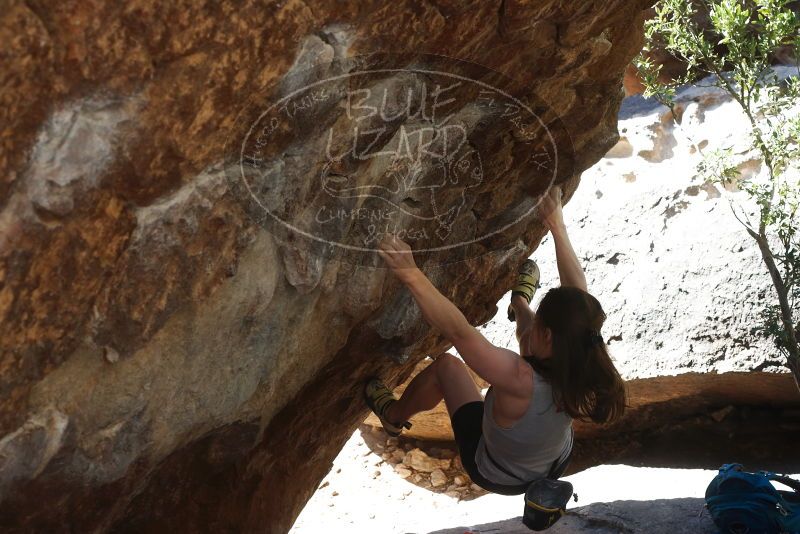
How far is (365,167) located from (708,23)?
22.6 ft

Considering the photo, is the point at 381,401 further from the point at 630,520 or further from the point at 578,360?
the point at 630,520

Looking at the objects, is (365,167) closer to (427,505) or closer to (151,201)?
(151,201)

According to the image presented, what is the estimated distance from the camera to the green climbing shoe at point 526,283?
425 cm

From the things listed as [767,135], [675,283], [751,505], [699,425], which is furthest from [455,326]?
[699,425]

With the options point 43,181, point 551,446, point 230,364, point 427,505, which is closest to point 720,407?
point 427,505

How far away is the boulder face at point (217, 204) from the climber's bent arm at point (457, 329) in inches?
14.0

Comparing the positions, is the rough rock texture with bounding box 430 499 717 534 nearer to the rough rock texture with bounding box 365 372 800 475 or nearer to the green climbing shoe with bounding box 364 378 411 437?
the green climbing shoe with bounding box 364 378 411 437

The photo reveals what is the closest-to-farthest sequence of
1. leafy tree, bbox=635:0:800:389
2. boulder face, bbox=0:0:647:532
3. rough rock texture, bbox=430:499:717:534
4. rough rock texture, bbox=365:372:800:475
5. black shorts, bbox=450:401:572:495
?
boulder face, bbox=0:0:647:532
black shorts, bbox=450:401:572:495
rough rock texture, bbox=430:499:717:534
leafy tree, bbox=635:0:800:389
rough rock texture, bbox=365:372:800:475

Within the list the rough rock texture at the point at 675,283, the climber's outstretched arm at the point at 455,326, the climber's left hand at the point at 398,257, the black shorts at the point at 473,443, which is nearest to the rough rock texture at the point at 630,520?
the black shorts at the point at 473,443

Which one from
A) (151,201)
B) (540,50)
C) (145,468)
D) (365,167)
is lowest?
(145,468)

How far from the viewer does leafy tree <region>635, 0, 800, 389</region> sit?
635cm

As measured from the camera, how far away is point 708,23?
877 cm

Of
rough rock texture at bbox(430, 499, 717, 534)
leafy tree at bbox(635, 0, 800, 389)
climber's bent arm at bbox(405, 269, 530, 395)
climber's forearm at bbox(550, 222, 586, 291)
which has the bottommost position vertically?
rough rock texture at bbox(430, 499, 717, 534)

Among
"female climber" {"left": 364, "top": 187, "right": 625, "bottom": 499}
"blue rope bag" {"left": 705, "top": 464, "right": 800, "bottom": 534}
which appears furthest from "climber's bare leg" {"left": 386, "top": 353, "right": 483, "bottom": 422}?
"blue rope bag" {"left": 705, "top": 464, "right": 800, "bottom": 534}
